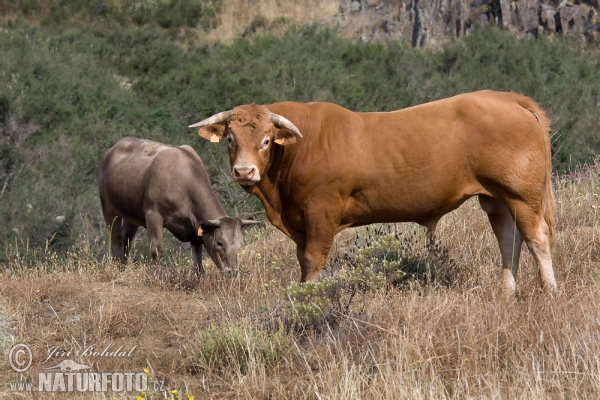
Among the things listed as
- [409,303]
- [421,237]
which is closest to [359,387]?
[409,303]

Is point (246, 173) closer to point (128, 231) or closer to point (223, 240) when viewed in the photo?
point (223, 240)

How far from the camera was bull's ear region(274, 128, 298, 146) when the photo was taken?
6.61 meters

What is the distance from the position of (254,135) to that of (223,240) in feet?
10.1

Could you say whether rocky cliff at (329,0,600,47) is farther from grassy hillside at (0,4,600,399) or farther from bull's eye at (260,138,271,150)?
bull's eye at (260,138,271,150)

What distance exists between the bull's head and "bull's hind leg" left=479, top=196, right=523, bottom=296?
1759 millimetres

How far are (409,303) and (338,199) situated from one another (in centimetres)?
110

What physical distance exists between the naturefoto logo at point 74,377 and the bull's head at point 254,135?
1629 mm

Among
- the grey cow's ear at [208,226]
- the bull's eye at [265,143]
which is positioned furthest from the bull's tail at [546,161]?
the grey cow's ear at [208,226]

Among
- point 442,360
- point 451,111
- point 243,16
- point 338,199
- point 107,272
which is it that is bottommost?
point 243,16

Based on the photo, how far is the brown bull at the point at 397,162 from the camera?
6660mm

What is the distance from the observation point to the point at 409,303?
6.11 meters

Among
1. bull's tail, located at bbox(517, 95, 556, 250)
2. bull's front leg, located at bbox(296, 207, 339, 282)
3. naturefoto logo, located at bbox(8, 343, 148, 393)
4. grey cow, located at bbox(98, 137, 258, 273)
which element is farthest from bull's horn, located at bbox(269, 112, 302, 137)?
grey cow, located at bbox(98, 137, 258, 273)

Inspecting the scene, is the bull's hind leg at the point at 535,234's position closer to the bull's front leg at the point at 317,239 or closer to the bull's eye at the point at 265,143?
the bull's front leg at the point at 317,239

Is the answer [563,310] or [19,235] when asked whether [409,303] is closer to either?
[563,310]
